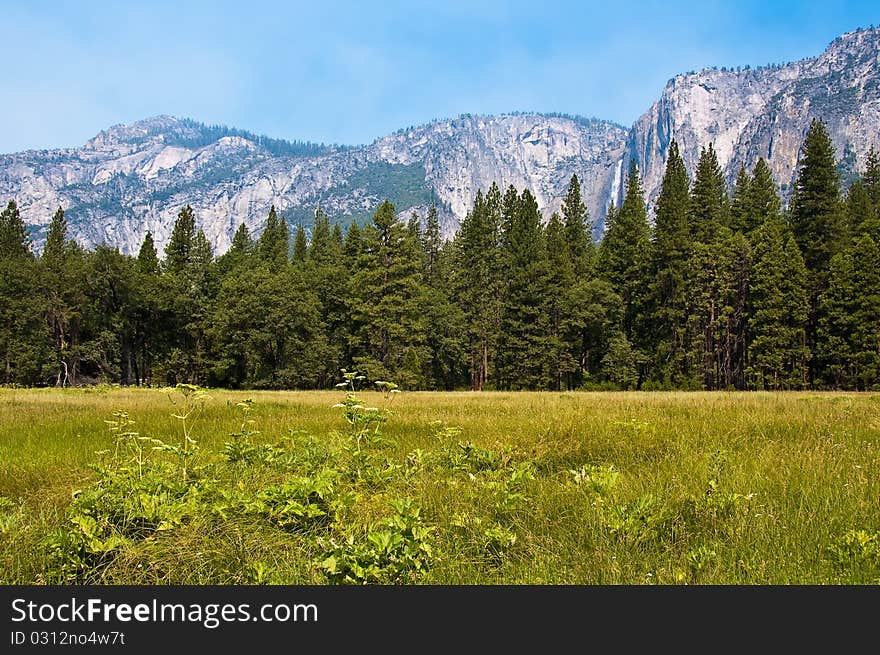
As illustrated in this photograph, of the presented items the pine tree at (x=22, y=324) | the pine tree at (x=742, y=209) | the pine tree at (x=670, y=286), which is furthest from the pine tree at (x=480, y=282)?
the pine tree at (x=22, y=324)

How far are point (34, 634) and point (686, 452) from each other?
7.32 m

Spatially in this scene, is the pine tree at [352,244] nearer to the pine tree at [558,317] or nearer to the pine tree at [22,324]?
the pine tree at [558,317]

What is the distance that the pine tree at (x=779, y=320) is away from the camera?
142 ft

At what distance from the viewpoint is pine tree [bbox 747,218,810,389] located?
4319 cm

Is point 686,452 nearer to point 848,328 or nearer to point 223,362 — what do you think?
point 848,328

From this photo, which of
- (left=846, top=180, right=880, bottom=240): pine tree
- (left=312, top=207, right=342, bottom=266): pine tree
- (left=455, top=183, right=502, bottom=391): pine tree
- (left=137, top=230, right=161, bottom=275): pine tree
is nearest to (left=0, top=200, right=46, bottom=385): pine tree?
(left=137, top=230, right=161, bottom=275): pine tree

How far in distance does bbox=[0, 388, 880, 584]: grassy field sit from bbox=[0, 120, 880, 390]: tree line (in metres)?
41.6

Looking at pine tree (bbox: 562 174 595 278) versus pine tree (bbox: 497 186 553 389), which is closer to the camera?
pine tree (bbox: 497 186 553 389)

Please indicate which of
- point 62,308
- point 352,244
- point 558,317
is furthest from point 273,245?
point 558,317

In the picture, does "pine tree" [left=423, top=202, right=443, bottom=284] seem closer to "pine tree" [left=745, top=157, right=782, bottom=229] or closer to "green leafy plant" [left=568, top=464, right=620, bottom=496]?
"pine tree" [left=745, top=157, right=782, bottom=229]

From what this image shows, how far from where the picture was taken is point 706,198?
55.4 metres

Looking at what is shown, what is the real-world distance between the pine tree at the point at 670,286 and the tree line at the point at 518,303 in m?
0.17

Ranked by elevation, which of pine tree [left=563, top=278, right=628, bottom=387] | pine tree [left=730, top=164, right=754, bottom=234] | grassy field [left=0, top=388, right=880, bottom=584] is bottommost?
grassy field [left=0, top=388, right=880, bottom=584]

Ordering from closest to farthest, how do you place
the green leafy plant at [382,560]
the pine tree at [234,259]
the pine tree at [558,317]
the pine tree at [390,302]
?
1. the green leafy plant at [382,560]
2. the pine tree at [390,302]
3. the pine tree at [558,317]
4. the pine tree at [234,259]
